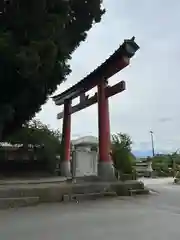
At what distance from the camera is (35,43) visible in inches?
433

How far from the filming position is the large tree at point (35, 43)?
10867mm

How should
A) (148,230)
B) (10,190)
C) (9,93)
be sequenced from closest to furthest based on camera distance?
1. (148,230)
2. (10,190)
3. (9,93)

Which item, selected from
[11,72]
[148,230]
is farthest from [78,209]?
[11,72]

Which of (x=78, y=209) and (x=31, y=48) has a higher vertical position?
(x=31, y=48)

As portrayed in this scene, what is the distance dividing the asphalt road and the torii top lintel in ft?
18.1

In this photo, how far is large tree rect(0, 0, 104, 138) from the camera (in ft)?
35.7

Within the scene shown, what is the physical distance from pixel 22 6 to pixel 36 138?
32.5 feet

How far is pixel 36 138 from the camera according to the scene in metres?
20.4

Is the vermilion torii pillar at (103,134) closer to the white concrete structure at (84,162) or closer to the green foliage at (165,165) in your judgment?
the white concrete structure at (84,162)

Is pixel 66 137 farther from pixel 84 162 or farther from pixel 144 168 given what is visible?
pixel 144 168

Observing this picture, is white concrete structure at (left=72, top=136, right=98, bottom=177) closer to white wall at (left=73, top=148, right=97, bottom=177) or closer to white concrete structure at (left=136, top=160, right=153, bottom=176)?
white wall at (left=73, top=148, right=97, bottom=177)

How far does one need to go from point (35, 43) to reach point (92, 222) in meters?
6.18

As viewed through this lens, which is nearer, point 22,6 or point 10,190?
point 10,190

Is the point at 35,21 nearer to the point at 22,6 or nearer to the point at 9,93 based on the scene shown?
the point at 22,6
